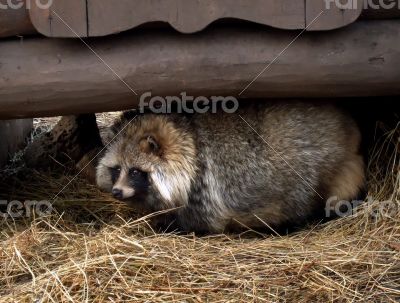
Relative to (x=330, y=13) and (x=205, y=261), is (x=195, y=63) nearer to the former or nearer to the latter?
(x=330, y=13)

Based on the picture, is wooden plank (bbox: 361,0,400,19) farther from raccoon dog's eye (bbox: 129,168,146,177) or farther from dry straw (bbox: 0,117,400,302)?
raccoon dog's eye (bbox: 129,168,146,177)

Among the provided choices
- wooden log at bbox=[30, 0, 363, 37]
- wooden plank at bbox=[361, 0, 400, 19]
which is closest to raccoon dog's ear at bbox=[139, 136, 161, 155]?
wooden log at bbox=[30, 0, 363, 37]

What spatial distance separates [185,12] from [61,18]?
2.01 ft

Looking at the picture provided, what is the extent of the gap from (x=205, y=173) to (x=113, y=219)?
27.9 inches

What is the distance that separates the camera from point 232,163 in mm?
4285

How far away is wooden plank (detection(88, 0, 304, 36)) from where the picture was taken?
3.64m

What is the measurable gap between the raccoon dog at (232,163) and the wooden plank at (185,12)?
794mm

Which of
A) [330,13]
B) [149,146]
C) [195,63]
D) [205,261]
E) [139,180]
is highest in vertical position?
[330,13]

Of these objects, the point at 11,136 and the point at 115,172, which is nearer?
the point at 115,172

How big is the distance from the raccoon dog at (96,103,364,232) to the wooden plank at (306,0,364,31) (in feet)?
2.44

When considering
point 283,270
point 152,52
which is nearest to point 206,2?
point 152,52

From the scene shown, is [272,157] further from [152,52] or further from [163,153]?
[152,52]

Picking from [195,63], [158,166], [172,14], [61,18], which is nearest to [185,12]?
[172,14]

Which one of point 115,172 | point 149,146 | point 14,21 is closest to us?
point 14,21
